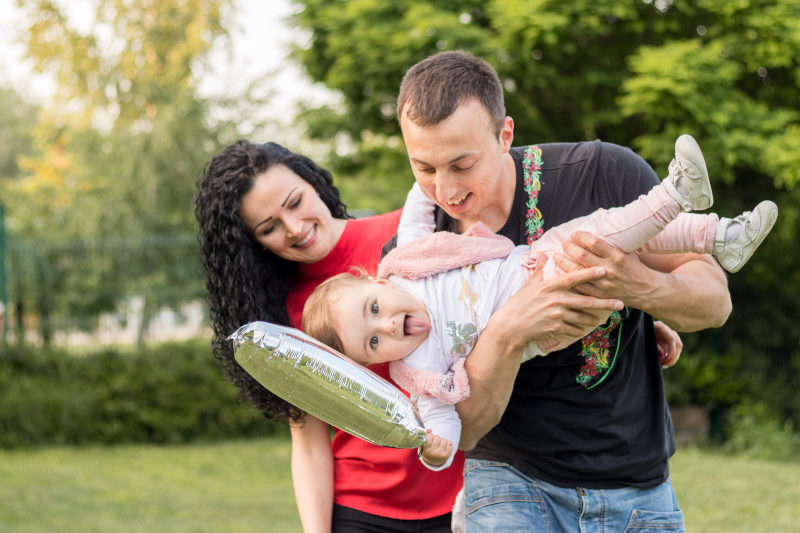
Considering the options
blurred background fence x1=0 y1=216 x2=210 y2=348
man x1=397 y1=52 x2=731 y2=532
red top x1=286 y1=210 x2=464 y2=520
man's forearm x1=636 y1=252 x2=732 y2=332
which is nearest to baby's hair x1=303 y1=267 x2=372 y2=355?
red top x1=286 y1=210 x2=464 y2=520

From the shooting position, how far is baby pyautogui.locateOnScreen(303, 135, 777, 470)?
2.23 meters

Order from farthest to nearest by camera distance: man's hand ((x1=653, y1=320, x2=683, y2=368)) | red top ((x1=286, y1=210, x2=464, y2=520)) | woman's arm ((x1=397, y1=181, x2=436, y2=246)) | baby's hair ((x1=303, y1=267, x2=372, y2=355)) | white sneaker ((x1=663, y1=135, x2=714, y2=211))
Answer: red top ((x1=286, y1=210, x2=464, y2=520)), man's hand ((x1=653, y1=320, x2=683, y2=368)), woman's arm ((x1=397, y1=181, x2=436, y2=246)), baby's hair ((x1=303, y1=267, x2=372, y2=355)), white sneaker ((x1=663, y1=135, x2=714, y2=211))

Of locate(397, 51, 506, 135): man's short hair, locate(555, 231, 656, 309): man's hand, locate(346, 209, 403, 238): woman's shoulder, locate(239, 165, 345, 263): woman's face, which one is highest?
locate(397, 51, 506, 135): man's short hair

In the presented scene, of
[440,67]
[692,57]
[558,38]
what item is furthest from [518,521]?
[558,38]

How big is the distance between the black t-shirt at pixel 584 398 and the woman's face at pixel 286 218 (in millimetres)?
738

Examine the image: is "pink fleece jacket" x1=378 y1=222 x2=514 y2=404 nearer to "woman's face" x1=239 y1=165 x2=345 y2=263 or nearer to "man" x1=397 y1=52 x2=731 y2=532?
"man" x1=397 y1=52 x2=731 y2=532

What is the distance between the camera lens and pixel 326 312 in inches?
100

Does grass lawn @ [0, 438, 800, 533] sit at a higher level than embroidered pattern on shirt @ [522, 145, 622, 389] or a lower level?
lower

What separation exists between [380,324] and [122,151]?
13.1 m

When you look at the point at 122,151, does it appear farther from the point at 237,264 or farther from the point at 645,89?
the point at 237,264

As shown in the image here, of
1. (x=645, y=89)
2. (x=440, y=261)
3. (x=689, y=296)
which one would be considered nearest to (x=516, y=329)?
(x=440, y=261)

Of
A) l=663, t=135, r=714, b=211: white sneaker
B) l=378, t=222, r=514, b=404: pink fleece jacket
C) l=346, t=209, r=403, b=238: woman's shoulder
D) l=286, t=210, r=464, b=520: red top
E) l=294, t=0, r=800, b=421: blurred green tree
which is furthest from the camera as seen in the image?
l=294, t=0, r=800, b=421: blurred green tree

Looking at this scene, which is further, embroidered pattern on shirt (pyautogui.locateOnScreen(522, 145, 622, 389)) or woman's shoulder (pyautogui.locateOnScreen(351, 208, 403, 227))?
woman's shoulder (pyautogui.locateOnScreen(351, 208, 403, 227))

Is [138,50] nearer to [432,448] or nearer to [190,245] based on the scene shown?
[190,245]
